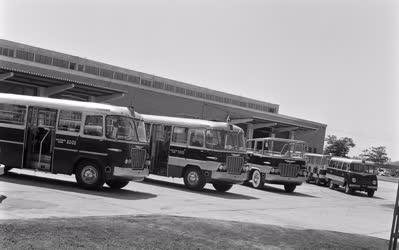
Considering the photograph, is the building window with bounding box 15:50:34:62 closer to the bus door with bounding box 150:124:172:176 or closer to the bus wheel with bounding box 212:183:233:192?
the bus door with bounding box 150:124:172:176

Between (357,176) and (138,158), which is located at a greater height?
(138,158)

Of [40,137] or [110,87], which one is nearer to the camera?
[40,137]

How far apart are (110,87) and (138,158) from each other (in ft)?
108

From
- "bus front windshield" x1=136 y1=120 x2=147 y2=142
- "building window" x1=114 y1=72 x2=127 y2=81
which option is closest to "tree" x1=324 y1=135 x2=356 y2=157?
"building window" x1=114 y1=72 x2=127 y2=81

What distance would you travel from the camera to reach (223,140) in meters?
20.1

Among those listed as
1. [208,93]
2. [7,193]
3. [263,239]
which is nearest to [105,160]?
[7,193]

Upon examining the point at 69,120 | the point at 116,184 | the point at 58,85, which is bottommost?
the point at 116,184

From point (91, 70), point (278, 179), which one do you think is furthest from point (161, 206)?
point (91, 70)

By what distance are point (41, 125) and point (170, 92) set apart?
4237 centimetres

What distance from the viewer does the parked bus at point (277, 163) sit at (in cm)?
2476

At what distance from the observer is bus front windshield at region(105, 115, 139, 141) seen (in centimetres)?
1562

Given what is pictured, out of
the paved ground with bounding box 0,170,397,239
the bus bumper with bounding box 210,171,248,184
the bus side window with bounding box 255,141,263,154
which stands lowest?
the paved ground with bounding box 0,170,397,239

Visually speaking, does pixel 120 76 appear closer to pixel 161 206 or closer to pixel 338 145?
pixel 161 206

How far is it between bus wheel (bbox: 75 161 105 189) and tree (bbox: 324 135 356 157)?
275 feet
